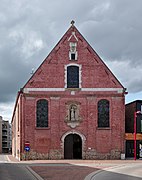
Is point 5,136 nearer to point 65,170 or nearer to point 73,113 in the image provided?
point 73,113

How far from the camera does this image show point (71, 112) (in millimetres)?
49250

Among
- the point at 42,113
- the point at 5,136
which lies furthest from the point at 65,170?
the point at 5,136

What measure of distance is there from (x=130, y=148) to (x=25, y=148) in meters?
13.7

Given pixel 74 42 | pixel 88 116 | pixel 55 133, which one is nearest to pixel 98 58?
pixel 74 42

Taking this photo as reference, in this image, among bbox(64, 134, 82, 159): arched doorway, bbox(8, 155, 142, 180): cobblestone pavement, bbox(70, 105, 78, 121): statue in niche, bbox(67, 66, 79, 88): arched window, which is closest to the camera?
bbox(8, 155, 142, 180): cobblestone pavement

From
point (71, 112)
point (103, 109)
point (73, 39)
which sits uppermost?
point (73, 39)

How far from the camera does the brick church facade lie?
48.4m

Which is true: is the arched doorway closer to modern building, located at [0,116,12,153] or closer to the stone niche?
the stone niche

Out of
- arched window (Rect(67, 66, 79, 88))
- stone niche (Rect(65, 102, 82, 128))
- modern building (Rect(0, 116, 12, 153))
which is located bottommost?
modern building (Rect(0, 116, 12, 153))

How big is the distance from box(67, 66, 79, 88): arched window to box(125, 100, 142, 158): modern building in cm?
886

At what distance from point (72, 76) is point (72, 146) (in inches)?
337

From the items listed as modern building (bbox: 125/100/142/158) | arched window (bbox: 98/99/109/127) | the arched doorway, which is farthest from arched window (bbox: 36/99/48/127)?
modern building (bbox: 125/100/142/158)

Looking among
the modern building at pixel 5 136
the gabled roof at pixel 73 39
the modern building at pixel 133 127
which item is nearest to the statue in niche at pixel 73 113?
the gabled roof at pixel 73 39

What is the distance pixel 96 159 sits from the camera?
48.3m
